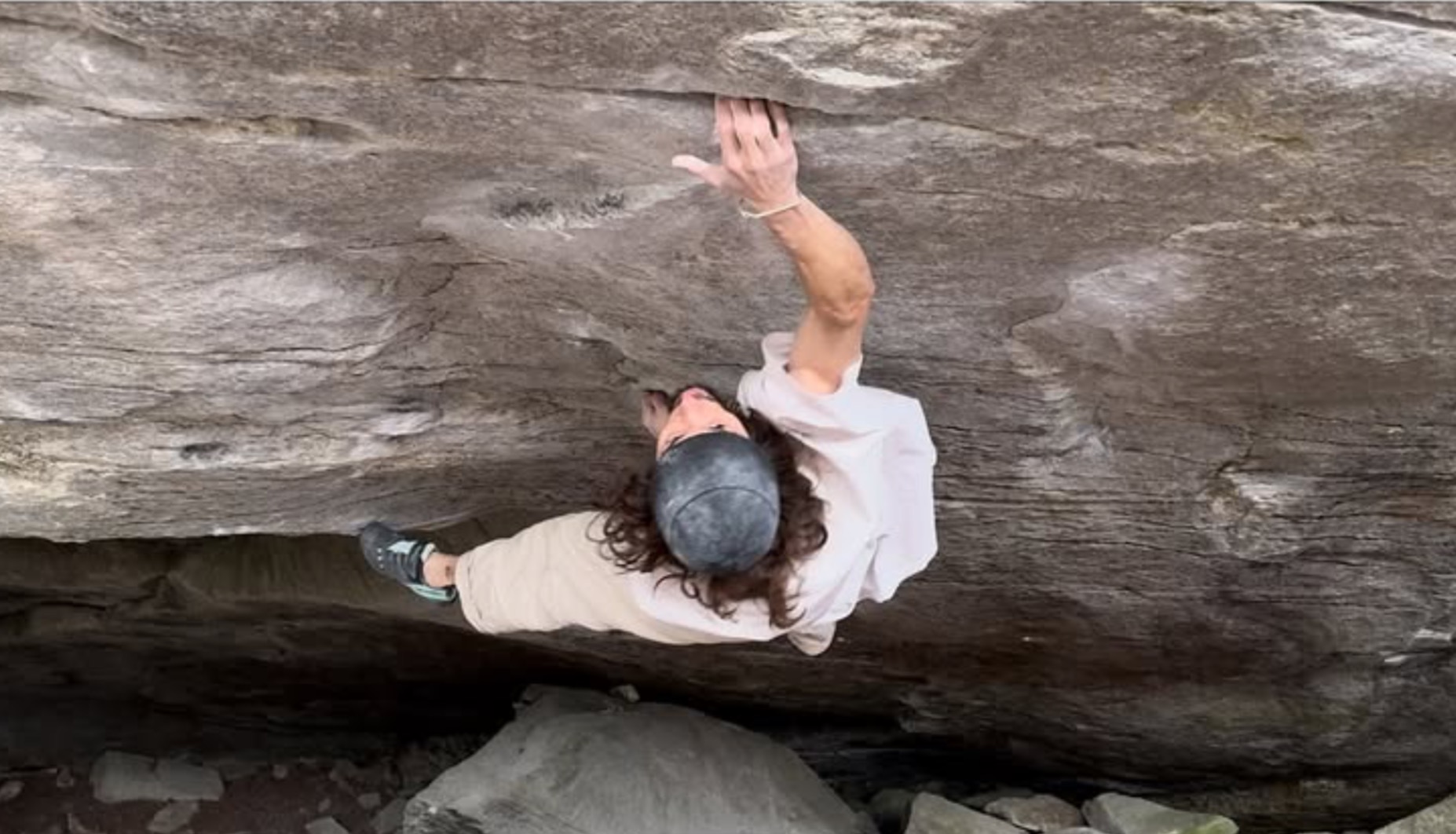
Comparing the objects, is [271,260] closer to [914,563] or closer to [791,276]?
[791,276]

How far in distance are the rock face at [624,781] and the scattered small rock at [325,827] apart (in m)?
2.09

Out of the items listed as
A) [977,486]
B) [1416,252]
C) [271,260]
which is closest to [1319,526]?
[977,486]

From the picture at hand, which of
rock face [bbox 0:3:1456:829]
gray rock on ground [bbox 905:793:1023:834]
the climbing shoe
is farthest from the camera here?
gray rock on ground [bbox 905:793:1023:834]

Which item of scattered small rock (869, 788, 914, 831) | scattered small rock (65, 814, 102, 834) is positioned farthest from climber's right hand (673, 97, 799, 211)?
scattered small rock (65, 814, 102, 834)

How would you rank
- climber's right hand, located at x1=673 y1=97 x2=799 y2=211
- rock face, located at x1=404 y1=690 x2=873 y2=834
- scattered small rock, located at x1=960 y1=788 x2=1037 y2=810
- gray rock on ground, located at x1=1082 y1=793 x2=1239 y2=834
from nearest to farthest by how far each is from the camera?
1. climber's right hand, located at x1=673 y1=97 x2=799 y2=211
2. gray rock on ground, located at x1=1082 y1=793 x2=1239 y2=834
3. rock face, located at x1=404 y1=690 x2=873 y2=834
4. scattered small rock, located at x1=960 y1=788 x2=1037 y2=810

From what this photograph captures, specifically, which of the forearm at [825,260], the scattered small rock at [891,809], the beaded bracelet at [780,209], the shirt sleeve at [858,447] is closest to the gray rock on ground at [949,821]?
the scattered small rock at [891,809]

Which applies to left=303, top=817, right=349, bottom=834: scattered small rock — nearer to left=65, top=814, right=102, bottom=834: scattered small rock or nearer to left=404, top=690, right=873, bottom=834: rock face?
left=65, top=814, right=102, bottom=834: scattered small rock

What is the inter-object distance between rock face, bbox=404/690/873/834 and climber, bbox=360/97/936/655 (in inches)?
92.7

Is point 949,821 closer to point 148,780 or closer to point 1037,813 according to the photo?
point 1037,813

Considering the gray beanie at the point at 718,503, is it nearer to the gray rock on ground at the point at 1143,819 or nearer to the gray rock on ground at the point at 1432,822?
the gray rock on ground at the point at 1143,819

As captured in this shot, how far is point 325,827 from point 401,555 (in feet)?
13.7

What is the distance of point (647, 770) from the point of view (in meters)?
7.14

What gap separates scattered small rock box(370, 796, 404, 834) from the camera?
353 inches

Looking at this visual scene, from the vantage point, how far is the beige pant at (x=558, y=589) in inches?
174
